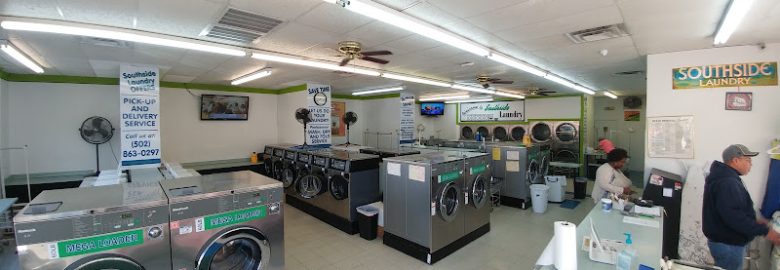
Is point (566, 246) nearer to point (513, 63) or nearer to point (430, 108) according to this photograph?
point (513, 63)

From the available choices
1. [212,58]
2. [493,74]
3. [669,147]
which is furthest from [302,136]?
[669,147]

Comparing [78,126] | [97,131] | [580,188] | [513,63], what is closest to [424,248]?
[513,63]

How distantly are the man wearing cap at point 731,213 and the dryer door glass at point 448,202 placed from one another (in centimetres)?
259

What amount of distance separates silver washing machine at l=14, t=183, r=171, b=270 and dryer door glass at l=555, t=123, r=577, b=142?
11139 millimetres

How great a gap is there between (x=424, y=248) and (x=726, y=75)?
447 cm

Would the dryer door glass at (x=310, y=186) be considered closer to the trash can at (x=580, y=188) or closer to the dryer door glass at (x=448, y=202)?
the dryer door glass at (x=448, y=202)

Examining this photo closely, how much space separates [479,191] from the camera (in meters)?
5.03

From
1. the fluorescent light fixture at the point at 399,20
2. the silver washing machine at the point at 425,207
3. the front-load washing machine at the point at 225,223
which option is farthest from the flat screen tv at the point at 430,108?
the front-load washing machine at the point at 225,223

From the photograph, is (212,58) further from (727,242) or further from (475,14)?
(727,242)

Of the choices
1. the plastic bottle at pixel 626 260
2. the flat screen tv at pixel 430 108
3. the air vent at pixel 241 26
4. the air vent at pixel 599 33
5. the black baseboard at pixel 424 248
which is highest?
Result: the air vent at pixel 599 33

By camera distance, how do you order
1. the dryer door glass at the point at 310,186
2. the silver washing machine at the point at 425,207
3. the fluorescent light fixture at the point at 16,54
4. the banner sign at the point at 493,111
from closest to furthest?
the fluorescent light fixture at the point at 16,54 < the silver washing machine at the point at 425,207 < the dryer door glass at the point at 310,186 < the banner sign at the point at 493,111

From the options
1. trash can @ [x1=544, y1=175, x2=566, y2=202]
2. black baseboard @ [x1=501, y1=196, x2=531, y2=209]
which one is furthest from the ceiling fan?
trash can @ [x1=544, y1=175, x2=566, y2=202]

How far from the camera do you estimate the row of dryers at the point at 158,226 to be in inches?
78.6

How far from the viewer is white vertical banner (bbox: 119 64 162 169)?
484 centimetres
